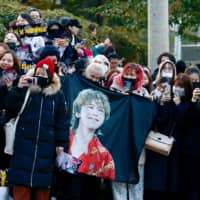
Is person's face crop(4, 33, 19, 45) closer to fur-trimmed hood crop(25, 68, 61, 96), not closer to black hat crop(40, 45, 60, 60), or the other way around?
black hat crop(40, 45, 60, 60)

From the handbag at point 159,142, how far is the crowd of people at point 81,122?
0.08m

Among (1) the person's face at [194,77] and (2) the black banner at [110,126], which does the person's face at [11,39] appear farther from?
(1) the person's face at [194,77]

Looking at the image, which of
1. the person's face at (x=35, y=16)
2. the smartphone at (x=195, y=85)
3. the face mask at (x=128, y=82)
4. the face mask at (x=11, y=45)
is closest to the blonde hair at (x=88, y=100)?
the face mask at (x=128, y=82)

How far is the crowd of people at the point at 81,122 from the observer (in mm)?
8938

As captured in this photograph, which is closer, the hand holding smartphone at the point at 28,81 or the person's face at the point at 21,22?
the hand holding smartphone at the point at 28,81

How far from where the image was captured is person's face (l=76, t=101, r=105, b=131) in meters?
9.59

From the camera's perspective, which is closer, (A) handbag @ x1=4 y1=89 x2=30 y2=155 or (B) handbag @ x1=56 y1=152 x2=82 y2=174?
(A) handbag @ x1=4 y1=89 x2=30 y2=155

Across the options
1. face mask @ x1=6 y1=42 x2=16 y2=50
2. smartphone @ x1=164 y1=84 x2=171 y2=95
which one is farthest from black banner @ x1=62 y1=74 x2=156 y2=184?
face mask @ x1=6 y1=42 x2=16 y2=50

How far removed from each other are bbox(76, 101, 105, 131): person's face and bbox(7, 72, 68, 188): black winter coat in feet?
2.12

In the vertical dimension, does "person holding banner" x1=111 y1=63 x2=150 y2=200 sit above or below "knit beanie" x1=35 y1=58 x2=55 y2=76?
below

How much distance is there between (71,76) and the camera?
32.1ft

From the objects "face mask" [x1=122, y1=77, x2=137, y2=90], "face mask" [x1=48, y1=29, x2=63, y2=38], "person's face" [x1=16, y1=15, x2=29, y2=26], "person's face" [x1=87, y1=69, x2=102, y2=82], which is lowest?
"face mask" [x1=122, y1=77, x2=137, y2=90]

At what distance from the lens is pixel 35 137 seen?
29.2ft

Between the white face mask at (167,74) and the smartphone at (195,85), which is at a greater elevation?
the white face mask at (167,74)
